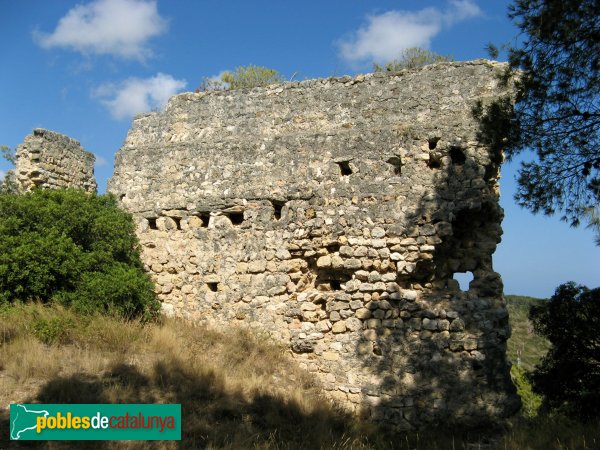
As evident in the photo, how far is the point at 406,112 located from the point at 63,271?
229 inches

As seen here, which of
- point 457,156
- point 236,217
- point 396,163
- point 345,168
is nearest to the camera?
point 457,156

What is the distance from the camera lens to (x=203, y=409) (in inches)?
258

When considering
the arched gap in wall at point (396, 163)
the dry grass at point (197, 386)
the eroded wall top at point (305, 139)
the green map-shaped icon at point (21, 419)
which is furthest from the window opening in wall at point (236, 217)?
the green map-shaped icon at point (21, 419)

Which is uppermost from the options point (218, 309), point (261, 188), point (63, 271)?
point (261, 188)

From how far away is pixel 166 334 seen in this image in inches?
320

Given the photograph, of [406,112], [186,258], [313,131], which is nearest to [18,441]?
[186,258]

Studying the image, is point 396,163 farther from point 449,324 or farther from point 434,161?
point 449,324

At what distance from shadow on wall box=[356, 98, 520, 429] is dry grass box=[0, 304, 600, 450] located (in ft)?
1.20

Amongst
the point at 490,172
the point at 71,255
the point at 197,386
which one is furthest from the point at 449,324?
the point at 71,255

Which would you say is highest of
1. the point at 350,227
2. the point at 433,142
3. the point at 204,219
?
the point at 433,142

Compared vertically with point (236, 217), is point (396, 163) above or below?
above

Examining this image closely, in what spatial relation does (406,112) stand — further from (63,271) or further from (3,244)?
(3,244)

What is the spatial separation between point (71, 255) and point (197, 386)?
3.17 meters

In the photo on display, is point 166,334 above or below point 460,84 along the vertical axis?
below
